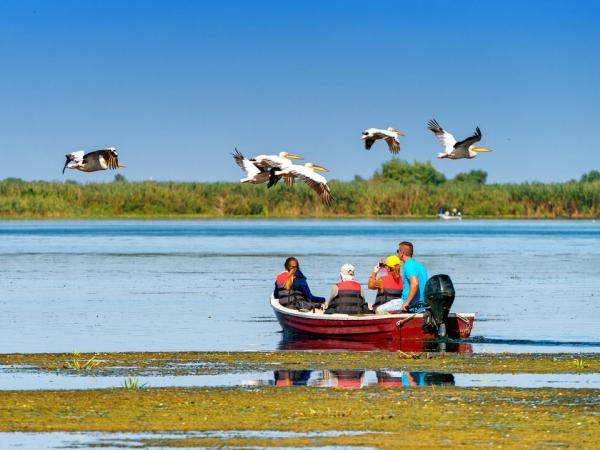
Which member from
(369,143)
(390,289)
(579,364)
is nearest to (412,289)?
(390,289)

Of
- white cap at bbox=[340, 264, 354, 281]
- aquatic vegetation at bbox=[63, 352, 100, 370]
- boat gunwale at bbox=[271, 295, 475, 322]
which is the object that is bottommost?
aquatic vegetation at bbox=[63, 352, 100, 370]

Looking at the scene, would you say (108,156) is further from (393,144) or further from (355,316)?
(355,316)

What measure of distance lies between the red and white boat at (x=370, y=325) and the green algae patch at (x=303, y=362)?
4.64ft

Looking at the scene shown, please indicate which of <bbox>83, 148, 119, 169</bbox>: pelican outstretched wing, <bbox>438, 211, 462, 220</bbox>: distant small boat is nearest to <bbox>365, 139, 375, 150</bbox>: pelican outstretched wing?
<bbox>83, 148, 119, 169</bbox>: pelican outstretched wing

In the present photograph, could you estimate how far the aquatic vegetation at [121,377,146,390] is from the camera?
49.0ft

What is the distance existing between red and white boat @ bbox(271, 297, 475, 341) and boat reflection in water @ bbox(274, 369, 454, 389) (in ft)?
11.8

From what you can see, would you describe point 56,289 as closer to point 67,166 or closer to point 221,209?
point 67,166

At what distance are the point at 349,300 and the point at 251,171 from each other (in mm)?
6095

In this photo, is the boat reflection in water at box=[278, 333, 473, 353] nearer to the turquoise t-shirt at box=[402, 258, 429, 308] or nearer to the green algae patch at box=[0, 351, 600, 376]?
the turquoise t-shirt at box=[402, 258, 429, 308]

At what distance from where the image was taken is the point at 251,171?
2625 centimetres

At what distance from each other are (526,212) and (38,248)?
49.7 meters

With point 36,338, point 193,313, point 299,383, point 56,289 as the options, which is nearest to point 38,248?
point 56,289

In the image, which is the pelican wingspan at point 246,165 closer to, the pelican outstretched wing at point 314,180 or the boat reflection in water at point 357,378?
the pelican outstretched wing at point 314,180

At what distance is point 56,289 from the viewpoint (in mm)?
33031
